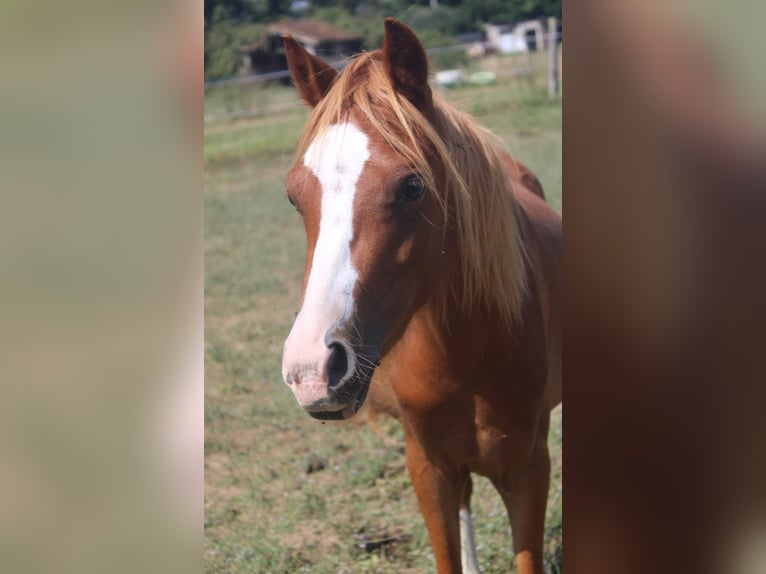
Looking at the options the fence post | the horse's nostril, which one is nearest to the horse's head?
the horse's nostril

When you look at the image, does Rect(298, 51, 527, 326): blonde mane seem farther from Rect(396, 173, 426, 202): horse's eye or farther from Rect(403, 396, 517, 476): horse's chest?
Rect(403, 396, 517, 476): horse's chest

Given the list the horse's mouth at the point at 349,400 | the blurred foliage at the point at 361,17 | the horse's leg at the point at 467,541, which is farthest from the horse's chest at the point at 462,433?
the blurred foliage at the point at 361,17

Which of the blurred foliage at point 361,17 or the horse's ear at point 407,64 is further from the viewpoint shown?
the blurred foliage at point 361,17

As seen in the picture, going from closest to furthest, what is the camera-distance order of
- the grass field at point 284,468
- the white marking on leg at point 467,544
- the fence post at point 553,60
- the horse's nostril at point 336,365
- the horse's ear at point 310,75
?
the horse's nostril at point 336,365 < the horse's ear at point 310,75 < the white marking on leg at point 467,544 < the grass field at point 284,468 < the fence post at point 553,60

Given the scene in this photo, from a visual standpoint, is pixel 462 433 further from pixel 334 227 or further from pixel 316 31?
pixel 316 31

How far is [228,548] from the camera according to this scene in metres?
3.05

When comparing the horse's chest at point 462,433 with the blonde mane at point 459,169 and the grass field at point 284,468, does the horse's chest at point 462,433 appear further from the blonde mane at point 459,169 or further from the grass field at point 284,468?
the grass field at point 284,468

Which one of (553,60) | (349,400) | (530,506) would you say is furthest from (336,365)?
(553,60)

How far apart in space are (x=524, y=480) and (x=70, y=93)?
165 cm

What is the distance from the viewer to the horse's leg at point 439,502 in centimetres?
215

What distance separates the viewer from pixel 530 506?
2.16m

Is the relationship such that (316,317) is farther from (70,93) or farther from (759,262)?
(759,262)

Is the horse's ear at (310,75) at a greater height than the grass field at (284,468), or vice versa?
the horse's ear at (310,75)

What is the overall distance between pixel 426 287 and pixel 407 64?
0.49m
